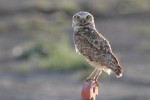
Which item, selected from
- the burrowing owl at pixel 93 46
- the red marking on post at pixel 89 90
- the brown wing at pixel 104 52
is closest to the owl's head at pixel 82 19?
the burrowing owl at pixel 93 46

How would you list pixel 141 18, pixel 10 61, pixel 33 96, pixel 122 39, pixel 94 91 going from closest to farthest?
pixel 94 91, pixel 33 96, pixel 10 61, pixel 122 39, pixel 141 18

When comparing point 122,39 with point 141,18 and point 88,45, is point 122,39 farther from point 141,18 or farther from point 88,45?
point 88,45

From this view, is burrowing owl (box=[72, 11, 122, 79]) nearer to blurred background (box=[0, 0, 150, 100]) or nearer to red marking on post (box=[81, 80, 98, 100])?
red marking on post (box=[81, 80, 98, 100])

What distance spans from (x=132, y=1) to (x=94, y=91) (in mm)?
27669

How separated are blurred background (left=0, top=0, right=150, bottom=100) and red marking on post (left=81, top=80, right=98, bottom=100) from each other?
433 inches

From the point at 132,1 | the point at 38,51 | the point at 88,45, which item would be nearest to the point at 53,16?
the point at 132,1

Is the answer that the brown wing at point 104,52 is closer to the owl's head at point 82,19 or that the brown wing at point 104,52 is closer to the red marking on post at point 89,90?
the owl's head at point 82,19

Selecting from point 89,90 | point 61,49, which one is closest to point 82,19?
point 89,90

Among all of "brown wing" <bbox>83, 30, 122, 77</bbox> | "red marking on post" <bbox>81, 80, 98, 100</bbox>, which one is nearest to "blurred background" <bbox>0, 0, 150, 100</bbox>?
"brown wing" <bbox>83, 30, 122, 77</bbox>

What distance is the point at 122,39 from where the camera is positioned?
97.2 ft

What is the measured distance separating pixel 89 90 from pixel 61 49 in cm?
1606

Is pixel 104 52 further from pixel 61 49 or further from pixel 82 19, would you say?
pixel 61 49

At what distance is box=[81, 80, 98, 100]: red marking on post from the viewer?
955 centimetres

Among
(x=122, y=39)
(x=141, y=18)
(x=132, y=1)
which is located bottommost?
(x=122, y=39)
